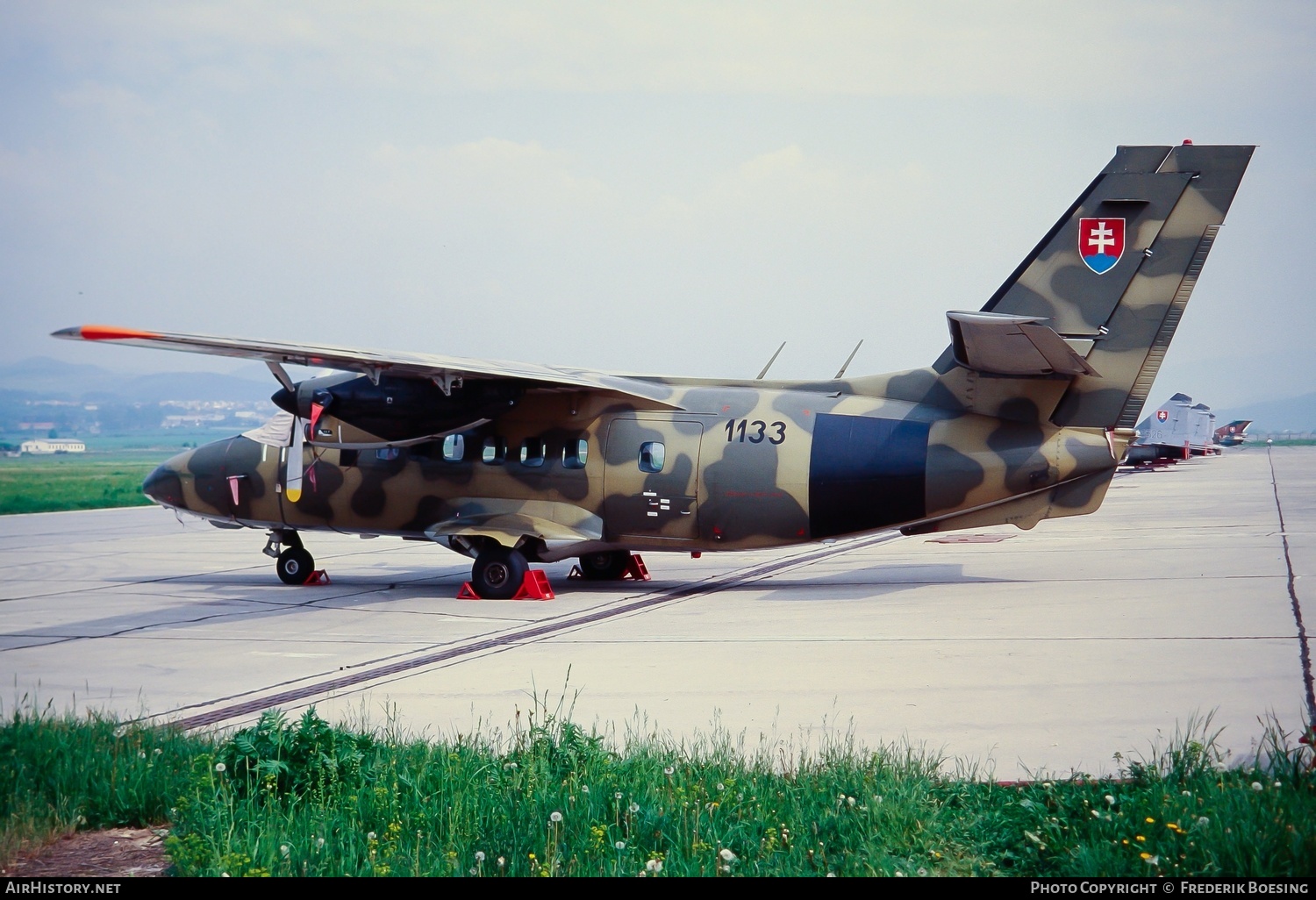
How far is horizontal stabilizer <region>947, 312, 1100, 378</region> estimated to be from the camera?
541 inches

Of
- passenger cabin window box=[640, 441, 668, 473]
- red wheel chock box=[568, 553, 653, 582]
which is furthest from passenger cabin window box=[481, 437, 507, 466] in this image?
red wheel chock box=[568, 553, 653, 582]

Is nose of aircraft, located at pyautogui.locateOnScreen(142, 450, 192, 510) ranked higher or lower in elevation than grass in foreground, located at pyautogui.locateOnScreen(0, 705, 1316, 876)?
higher

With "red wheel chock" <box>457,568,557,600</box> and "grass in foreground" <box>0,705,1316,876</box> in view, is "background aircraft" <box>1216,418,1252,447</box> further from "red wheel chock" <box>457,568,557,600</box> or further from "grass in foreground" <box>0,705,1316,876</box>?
"grass in foreground" <box>0,705,1316,876</box>

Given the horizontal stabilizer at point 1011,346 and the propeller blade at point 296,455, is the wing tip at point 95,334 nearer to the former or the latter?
the propeller blade at point 296,455

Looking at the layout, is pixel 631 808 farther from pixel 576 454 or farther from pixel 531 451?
pixel 531 451

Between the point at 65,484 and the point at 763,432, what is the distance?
186 ft

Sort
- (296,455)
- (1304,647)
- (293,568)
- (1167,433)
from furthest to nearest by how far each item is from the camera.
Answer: (1167,433) → (293,568) → (296,455) → (1304,647)

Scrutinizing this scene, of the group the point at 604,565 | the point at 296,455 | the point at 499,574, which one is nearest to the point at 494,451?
the point at 499,574

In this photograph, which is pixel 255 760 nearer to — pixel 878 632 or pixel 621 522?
pixel 878 632

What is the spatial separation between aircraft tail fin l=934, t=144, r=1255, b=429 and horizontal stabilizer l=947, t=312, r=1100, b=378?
3cm

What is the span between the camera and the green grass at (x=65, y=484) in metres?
46.0

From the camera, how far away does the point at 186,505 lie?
65.2 ft

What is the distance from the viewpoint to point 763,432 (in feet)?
53.8

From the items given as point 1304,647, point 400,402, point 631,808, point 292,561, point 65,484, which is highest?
point 400,402
